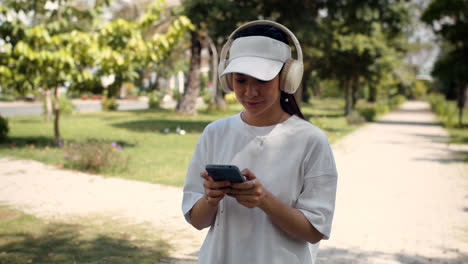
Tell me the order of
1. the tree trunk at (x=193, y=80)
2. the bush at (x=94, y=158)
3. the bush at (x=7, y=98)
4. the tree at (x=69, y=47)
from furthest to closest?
the bush at (x=7, y=98), the tree trunk at (x=193, y=80), the tree at (x=69, y=47), the bush at (x=94, y=158)

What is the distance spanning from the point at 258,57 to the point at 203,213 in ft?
2.22

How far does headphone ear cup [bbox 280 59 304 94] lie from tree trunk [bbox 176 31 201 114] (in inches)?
924

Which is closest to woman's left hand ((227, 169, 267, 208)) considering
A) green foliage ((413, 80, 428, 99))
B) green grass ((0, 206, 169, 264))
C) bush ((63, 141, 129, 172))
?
green grass ((0, 206, 169, 264))

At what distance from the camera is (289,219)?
187cm

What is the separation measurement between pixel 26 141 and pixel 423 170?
11517 millimetres

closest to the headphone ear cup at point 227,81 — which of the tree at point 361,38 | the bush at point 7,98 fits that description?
the tree at point 361,38

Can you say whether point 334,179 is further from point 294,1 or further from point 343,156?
point 294,1

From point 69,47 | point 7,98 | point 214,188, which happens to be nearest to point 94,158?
point 69,47

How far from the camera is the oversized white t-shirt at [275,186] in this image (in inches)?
75.7

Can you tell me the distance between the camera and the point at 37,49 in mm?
11477

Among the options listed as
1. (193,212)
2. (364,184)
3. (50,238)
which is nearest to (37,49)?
(50,238)

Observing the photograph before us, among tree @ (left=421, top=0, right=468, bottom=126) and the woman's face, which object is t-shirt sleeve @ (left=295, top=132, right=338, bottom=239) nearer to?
the woman's face

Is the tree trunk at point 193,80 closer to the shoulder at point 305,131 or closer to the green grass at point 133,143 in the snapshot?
the green grass at point 133,143

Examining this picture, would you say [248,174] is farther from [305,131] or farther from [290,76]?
[290,76]
